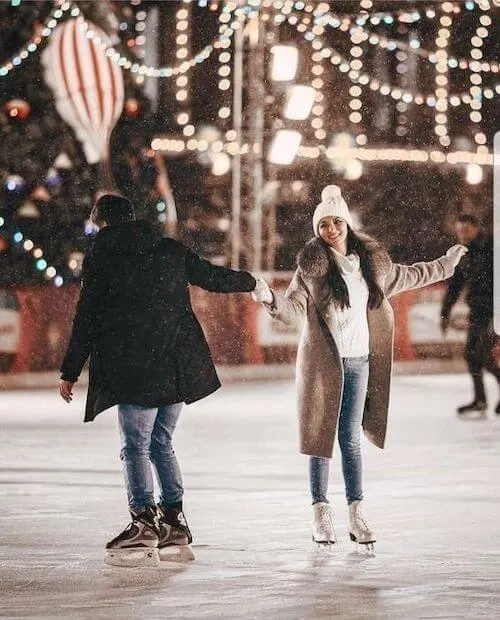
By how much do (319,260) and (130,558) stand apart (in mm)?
1493

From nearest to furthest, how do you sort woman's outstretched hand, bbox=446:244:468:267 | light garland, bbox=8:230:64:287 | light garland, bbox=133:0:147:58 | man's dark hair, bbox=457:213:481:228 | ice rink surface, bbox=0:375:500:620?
ice rink surface, bbox=0:375:500:620
woman's outstretched hand, bbox=446:244:468:267
man's dark hair, bbox=457:213:481:228
light garland, bbox=8:230:64:287
light garland, bbox=133:0:147:58

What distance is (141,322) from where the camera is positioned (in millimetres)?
7445

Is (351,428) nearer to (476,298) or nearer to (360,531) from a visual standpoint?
(360,531)

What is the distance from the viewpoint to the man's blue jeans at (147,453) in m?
7.39

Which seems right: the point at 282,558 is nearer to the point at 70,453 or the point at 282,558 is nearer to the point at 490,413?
the point at 70,453

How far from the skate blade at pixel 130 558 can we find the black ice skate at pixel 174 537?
0.20ft

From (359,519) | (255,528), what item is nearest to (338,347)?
(359,519)

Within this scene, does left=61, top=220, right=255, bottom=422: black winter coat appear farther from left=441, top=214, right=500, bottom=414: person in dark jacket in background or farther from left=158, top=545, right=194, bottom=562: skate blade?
left=441, top=214, right=500, bottom=414: person in dark jacket in background

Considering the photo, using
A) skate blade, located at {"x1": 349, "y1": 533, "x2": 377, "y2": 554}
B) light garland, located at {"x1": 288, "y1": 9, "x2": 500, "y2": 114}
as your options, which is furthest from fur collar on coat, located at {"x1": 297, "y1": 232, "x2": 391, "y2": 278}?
light garland, located at {"x1": 288, "y1": 9, "x2": 500, "y2": 114}

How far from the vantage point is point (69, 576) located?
6.94m

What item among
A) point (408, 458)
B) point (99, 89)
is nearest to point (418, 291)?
point (99, 89)

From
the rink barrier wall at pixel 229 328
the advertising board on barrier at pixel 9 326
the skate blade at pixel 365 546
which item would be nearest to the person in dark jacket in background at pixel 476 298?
the rink barrier wall at pixel 229 328

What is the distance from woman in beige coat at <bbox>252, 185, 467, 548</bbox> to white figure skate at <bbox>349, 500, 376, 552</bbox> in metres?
0.01

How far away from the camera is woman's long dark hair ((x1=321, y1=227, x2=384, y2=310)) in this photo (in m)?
7.76
